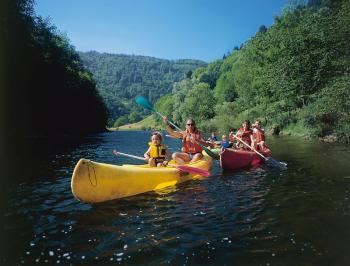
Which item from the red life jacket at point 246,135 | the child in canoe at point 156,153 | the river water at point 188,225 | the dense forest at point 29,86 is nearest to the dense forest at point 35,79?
the dense forest at point 29,86

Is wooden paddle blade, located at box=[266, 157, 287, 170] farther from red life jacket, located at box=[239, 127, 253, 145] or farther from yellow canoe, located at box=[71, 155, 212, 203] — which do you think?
yellow canoe, located at box=[71, 155, 212, 203]

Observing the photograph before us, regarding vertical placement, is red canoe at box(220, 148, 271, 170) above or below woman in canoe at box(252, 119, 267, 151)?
below

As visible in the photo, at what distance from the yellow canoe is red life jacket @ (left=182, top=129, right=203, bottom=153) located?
2013 millimetres

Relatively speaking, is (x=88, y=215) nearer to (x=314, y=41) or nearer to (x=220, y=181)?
(x=220, y=181)

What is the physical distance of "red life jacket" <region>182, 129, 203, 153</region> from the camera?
1109 centimetres

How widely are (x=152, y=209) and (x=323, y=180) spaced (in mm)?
5432

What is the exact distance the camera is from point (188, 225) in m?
5.98

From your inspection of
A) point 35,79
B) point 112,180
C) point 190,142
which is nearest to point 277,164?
point 190,142

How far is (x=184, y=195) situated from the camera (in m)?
8.36

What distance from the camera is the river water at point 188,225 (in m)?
4.73

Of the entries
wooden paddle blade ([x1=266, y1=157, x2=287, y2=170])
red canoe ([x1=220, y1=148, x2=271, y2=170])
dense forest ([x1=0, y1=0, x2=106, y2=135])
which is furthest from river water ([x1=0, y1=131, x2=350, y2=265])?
dense forest ([x1=0, y1=0, x2=106, y2=135])

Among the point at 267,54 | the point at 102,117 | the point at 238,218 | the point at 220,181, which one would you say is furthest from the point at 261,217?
the point at 102,117

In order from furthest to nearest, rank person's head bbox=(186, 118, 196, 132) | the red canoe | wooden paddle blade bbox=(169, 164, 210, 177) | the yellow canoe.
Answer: the red canoe
person's head bbox=(186, 118, 196, 132)
wooden paddle blade bbox=(169, 164, 210, 177)
the yellow canoe

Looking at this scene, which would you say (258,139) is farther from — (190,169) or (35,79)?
(35,79)
